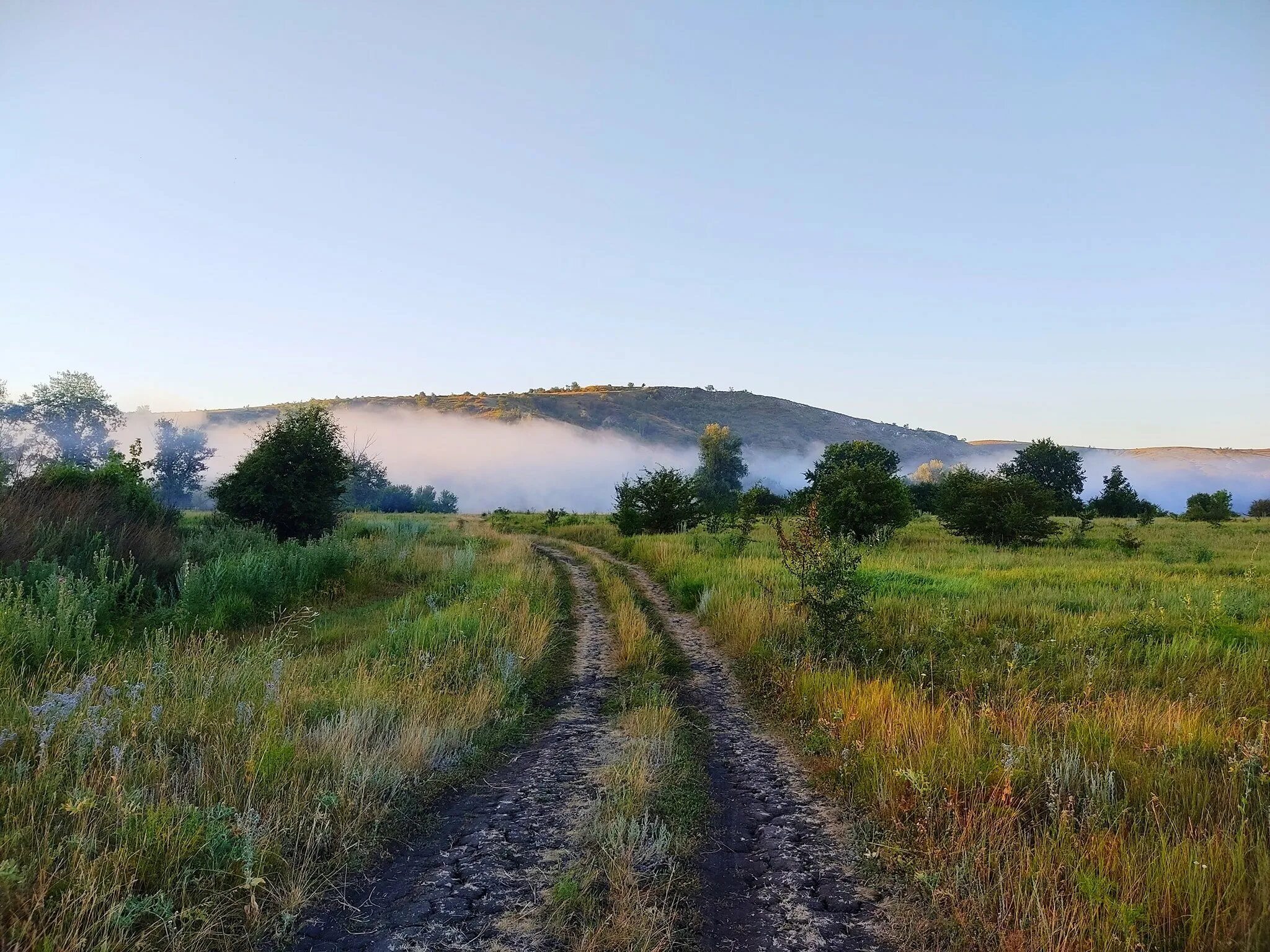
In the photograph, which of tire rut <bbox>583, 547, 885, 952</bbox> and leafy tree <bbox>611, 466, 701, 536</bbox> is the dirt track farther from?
leafy tree <bbox>611, 466, 701, 536</bbox>

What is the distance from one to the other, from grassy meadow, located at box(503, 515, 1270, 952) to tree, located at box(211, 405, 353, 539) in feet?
51.9

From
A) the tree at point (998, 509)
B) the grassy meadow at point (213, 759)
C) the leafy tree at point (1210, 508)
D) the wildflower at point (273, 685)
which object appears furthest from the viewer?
the leafy tree at point (1210, 508)

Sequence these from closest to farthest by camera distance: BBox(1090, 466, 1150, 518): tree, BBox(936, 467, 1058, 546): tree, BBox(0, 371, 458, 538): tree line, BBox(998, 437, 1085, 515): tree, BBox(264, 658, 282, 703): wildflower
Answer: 1. BBox(264, 658, 282, 703): wildflower
2. BBox(0, 371, 458, 538): tree line
3. BBox(936, 467, 1058, 546): tree
4. BBox(1090, 466, 1150, 518): tree
5. BBox(998, 437, 1085, 515): tree

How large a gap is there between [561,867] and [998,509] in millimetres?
26959

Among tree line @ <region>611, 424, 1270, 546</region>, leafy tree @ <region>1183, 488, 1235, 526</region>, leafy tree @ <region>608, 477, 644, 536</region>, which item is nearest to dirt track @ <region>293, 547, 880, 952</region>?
tree line @ <region>611, 424, 1270, 546</region>

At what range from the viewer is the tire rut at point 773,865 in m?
3.30

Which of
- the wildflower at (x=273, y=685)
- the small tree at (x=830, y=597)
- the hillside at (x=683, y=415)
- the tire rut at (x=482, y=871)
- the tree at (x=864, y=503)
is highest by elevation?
the hillside at (x=683, y=415)

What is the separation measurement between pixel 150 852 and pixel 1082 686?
8.41m

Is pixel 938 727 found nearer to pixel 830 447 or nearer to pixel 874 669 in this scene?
pixel 874 669

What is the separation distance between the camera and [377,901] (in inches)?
138

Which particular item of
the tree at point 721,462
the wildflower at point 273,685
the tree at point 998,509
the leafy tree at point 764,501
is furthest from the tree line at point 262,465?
the tree at point 721,462

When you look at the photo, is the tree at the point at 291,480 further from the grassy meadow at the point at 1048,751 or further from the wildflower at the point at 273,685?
the wildflower at the point at 273,685

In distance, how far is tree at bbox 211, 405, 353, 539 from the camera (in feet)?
67.9

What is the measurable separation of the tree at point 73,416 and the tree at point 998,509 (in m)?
59.2
